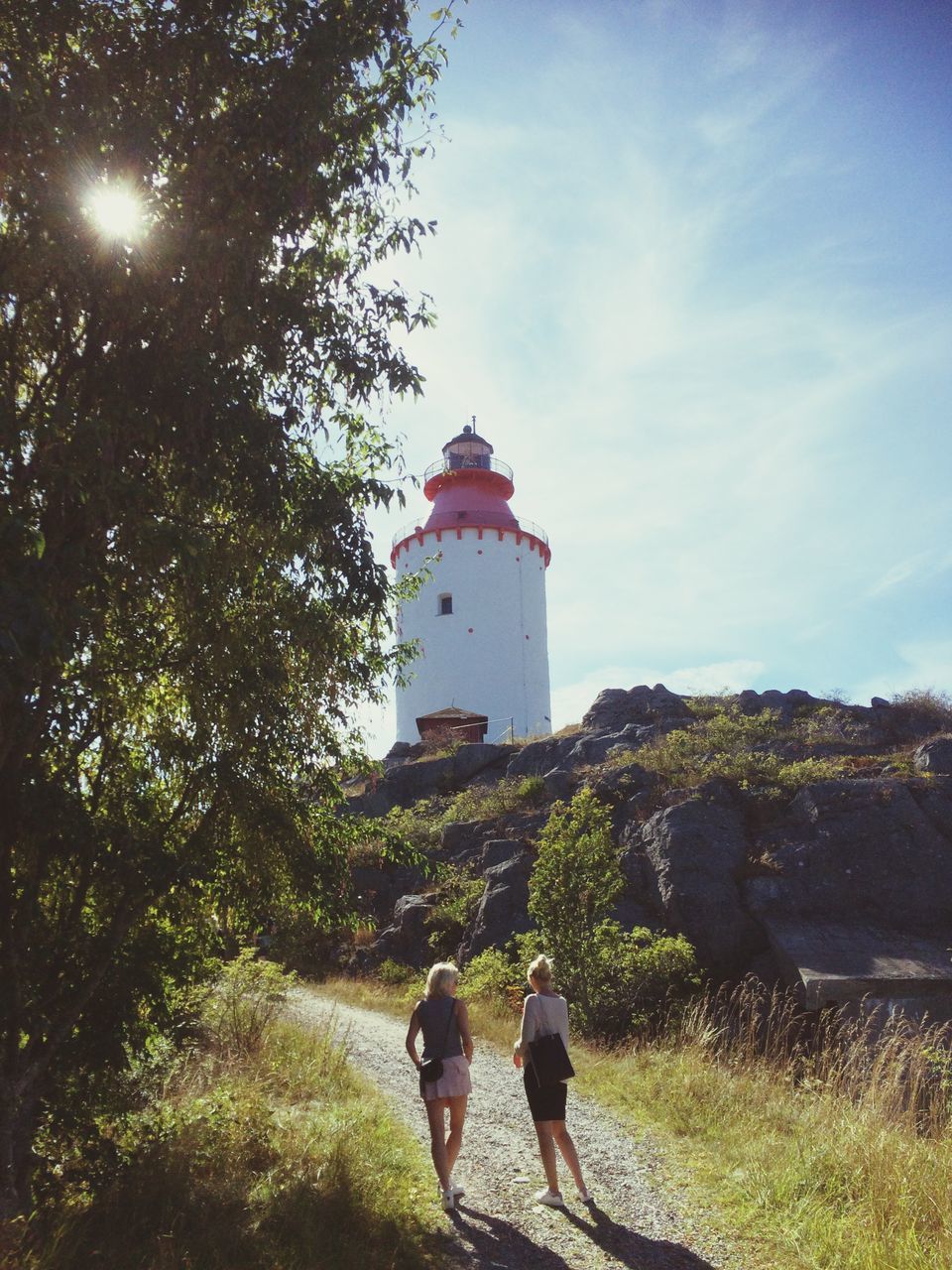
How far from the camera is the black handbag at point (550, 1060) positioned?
574cm

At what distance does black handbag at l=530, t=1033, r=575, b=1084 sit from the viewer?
574cm

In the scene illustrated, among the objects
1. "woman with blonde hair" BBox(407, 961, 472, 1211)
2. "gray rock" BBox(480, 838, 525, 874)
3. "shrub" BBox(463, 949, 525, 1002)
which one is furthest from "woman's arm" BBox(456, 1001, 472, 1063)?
"gray rock" BBox(480, 838, 525, 874)

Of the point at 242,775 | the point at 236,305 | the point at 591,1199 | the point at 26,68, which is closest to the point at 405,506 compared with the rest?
the point at 236,305

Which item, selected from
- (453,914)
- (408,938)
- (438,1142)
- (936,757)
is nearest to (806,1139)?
(438,1142)

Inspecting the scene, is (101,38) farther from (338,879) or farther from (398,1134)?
(398,1134)

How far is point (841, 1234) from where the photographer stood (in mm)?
4855

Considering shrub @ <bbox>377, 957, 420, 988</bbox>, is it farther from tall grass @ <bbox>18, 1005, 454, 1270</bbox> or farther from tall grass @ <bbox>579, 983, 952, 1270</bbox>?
tall grass @ <bbox>18, 1005, 454, 1270</bbox>

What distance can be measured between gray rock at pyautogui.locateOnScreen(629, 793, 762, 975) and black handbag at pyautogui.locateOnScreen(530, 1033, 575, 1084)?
7.32 metres

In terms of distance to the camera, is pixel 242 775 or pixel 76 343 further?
pixel 242 775

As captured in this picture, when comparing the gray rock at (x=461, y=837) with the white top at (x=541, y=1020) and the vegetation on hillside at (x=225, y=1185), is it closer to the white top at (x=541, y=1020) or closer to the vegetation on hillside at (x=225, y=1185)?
the vegetation on hillside at (x=225, y=1185)

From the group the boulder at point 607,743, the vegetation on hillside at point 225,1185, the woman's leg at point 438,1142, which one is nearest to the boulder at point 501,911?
the boulder at point 607,743

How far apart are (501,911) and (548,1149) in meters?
8.95

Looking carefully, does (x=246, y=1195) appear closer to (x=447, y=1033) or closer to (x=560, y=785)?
(x=447, y=1033)

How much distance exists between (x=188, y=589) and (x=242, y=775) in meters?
1.32
